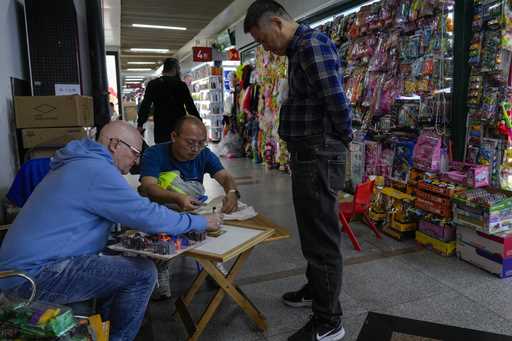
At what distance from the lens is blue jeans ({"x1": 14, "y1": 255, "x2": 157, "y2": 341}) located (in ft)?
4.76

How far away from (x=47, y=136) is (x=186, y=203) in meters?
1.74

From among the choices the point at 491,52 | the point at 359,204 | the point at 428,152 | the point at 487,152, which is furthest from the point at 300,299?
the point at 491,52

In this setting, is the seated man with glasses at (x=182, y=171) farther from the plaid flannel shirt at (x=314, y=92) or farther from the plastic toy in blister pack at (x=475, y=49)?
the plastic toy in blister pack at (x=475, y=49)

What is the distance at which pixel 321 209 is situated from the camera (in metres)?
1.90

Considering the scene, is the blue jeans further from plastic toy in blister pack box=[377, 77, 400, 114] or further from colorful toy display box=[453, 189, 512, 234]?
plastic toy in blister pack box=[377, 77, 400, 114]

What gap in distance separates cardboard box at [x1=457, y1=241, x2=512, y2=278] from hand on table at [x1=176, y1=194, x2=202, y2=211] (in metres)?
2.03

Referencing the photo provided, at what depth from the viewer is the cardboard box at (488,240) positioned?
2.66m

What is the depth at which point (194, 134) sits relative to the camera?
2.26 metres

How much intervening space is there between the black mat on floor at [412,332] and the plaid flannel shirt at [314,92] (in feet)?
3.36

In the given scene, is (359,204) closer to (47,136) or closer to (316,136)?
(316,136)

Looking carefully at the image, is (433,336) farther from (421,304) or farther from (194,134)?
(194,134)

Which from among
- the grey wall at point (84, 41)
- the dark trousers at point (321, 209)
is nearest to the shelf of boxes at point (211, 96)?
the grey wall at point (84, 41)

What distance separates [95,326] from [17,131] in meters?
2.59

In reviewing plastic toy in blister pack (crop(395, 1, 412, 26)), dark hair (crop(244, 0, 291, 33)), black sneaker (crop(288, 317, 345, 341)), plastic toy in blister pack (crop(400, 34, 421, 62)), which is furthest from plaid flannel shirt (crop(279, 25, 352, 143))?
plastic toy in blister pack (crop(395, 1, 412, 26))
